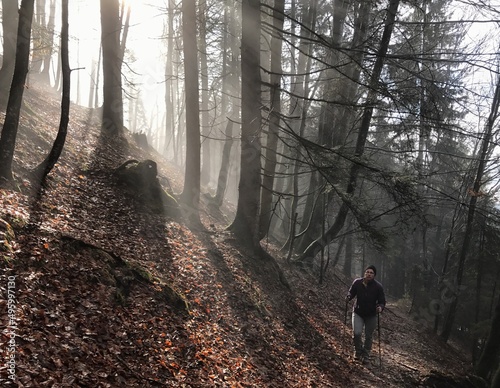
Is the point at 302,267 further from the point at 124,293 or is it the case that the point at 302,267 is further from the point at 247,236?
the point at 124,293

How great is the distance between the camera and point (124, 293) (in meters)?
5.49

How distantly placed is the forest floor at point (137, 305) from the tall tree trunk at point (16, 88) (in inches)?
23.0

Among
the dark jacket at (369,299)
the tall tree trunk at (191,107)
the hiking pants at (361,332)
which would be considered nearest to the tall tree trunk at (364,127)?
the dark jacket at (369,299)

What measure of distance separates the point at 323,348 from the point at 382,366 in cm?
145

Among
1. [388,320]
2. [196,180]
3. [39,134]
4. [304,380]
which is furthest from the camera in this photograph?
[388,320]

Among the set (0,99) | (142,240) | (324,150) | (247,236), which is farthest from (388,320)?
(0,99)

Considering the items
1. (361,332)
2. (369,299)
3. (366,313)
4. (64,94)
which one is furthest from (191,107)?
(361,332)

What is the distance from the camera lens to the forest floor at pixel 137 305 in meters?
4.03

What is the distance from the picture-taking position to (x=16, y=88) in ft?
20.4

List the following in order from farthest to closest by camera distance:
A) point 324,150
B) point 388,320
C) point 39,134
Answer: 1. point 388,320
2. point 39,134
3. point 324,150

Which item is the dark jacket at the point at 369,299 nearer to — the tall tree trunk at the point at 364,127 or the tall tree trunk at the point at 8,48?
the tall tree trunk at the point at 364,127

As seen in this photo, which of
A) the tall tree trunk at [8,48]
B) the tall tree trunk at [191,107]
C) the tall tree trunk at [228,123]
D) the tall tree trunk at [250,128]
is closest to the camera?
the tall tree trunk at [250,128]

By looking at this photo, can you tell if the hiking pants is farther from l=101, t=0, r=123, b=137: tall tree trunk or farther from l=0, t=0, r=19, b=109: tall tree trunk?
l=0, t=0, r=19, b=109: tall tree trunk

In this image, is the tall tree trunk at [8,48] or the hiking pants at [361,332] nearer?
the hiking pants at [361,332]
